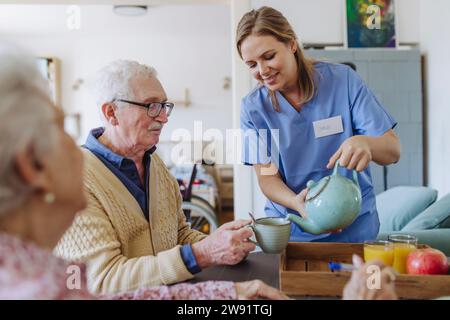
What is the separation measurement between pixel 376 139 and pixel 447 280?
0.48m

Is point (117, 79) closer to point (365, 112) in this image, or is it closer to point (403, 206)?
point (365, 112)

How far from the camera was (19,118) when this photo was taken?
0.56m

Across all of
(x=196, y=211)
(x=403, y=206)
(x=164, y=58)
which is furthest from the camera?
(x=164, y=58)

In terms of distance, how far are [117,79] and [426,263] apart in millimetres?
935

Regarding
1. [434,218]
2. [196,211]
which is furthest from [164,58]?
[434,218]

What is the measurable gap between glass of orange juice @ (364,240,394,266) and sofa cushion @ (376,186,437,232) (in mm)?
1444

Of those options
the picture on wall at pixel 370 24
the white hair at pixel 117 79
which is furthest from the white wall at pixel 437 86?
the white hair at pixel 117 79

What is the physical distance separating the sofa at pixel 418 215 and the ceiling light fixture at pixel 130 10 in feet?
11.6

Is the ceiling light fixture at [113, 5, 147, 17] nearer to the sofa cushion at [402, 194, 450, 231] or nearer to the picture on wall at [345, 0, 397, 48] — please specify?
the picture on wall at [345, 0, 397, 48]

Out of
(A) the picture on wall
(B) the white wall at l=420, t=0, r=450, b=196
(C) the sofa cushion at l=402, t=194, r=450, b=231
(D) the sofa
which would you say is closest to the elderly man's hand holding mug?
(D) the sofa

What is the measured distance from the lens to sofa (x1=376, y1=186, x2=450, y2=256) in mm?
1947

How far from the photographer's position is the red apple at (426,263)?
1.01 metres
